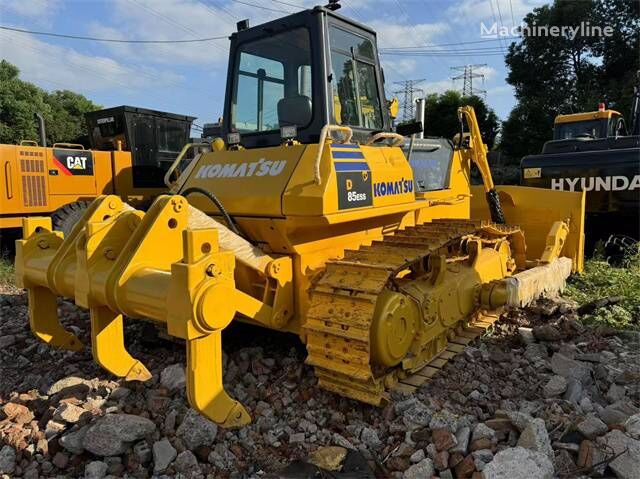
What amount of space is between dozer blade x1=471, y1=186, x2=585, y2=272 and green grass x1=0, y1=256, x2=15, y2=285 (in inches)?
230

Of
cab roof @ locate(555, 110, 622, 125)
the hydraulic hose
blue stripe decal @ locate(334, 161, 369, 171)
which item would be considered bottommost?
the hydraulic hose

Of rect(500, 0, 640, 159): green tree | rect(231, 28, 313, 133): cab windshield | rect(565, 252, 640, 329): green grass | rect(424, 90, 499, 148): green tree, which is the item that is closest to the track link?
rect(231, 28, 313, 133): cab windshield

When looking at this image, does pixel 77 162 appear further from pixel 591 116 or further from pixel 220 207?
pixel 591 116

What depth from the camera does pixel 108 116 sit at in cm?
992

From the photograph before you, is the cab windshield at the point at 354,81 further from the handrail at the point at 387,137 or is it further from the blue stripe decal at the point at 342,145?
the blue stripe decal at the point at 342,145

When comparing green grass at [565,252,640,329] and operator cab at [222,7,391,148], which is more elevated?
operator cab at [222,7,391,148]

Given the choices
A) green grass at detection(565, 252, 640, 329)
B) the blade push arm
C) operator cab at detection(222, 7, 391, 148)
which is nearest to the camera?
operator cab at detection(222, 7, 391, 148)

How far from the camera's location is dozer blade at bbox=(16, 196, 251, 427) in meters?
2.33

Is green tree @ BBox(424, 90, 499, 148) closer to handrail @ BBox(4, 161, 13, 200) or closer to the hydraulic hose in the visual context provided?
handrail @ BBox(4, 161, 13, 200)

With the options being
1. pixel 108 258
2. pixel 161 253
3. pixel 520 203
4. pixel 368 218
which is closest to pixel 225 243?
pixel 161 253

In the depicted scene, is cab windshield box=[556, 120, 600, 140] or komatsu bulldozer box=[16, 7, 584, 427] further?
cab windshield box=[556, 120, 600, 140]

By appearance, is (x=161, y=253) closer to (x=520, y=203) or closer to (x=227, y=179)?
(x=227, y=179)

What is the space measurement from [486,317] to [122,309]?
309 centimetres

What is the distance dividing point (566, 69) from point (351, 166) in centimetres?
2548
